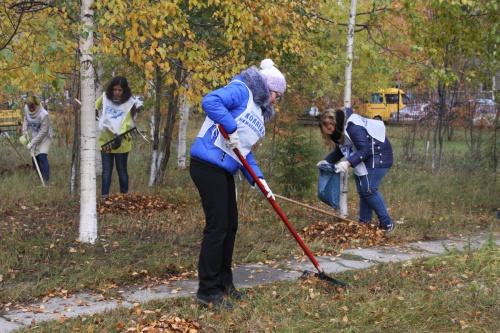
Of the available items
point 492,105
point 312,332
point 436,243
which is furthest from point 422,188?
point 312,332

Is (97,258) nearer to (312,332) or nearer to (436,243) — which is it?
(312,332)

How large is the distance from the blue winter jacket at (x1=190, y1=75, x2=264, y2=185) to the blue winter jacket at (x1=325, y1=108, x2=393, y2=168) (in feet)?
9.30

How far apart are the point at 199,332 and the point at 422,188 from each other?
825 cm

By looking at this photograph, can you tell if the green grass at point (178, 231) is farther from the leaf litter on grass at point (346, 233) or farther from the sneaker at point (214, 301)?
the leaf litter on grass at point (346, 233)

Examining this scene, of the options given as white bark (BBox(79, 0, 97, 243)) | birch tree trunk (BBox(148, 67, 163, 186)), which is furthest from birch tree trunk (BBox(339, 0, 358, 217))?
white bark (BBox(79, 0, 97, 243))

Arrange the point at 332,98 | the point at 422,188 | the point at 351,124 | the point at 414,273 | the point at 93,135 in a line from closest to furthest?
the point at 414,273, the point at 93,135, the point at 351,124, the point at 422,188, the point at 332,98

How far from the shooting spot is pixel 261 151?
15.9 m

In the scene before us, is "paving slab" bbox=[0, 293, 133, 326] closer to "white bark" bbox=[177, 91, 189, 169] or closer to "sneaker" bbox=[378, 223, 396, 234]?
"sneaker" bbox=[378, 223, 396, 234]

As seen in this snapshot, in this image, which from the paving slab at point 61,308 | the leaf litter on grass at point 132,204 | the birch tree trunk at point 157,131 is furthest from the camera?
the birch tree trunk at point 157,131

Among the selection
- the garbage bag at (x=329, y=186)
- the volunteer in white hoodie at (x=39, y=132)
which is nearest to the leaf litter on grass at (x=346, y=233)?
the garbage bag at (x=329, y=186)

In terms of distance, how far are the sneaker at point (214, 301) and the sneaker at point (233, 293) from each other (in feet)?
0.79

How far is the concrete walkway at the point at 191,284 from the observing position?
4.62 metres

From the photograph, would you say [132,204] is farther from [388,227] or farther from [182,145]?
[182,145]

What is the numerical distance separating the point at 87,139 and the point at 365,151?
10.7 feet
